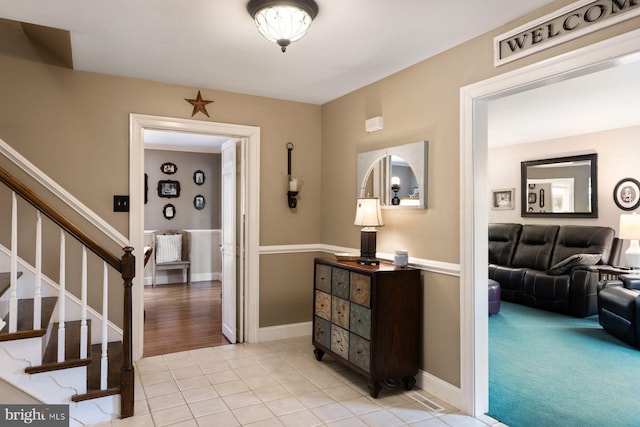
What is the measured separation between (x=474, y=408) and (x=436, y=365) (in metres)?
0.37

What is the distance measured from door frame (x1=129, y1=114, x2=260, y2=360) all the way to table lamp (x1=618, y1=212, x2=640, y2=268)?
4.29 metres

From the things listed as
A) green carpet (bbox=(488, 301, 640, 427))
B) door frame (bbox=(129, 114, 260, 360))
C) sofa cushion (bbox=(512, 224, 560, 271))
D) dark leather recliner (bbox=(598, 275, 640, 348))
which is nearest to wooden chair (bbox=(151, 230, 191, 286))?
door frame (bbox=(129, 114, 260, 360))

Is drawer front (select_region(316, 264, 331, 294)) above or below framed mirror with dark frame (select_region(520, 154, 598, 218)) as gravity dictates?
below

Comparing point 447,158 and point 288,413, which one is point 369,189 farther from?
point 288,413

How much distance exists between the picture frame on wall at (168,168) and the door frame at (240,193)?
3.91 meters

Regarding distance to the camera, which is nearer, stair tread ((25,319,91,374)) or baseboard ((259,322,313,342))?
stair tread ((25,319,91,374))

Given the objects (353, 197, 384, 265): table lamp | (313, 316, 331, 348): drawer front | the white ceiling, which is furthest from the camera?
(313, 316, 331, 348): drawer front

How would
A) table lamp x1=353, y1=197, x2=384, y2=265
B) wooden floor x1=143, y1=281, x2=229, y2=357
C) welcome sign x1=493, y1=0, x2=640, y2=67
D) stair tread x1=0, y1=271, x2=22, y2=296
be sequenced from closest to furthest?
welcome sign x1=493, y1=0, x2=640, y2=67 → stair tread x1=0, y1=271, x2=22, y2=296 → table lamp x1=353, y1=197, x2=384, y2=265 → wooden floor x1=143, y1=281, x2=229, y2=357

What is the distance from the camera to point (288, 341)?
4.01 metres

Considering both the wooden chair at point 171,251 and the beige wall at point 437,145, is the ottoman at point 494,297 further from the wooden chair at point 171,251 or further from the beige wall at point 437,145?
the wooden chair at point 171,251

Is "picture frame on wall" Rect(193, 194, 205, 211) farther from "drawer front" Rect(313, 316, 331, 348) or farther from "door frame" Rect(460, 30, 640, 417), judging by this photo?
"door frame" Rect(460, 30, 640, 417)

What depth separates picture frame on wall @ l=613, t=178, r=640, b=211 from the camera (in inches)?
206

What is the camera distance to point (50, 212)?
233 cm

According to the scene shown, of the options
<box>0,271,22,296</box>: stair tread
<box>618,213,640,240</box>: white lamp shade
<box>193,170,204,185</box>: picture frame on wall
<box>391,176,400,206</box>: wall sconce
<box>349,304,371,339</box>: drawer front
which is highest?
<box>193,170,204,185</box>: picture frame on wall
